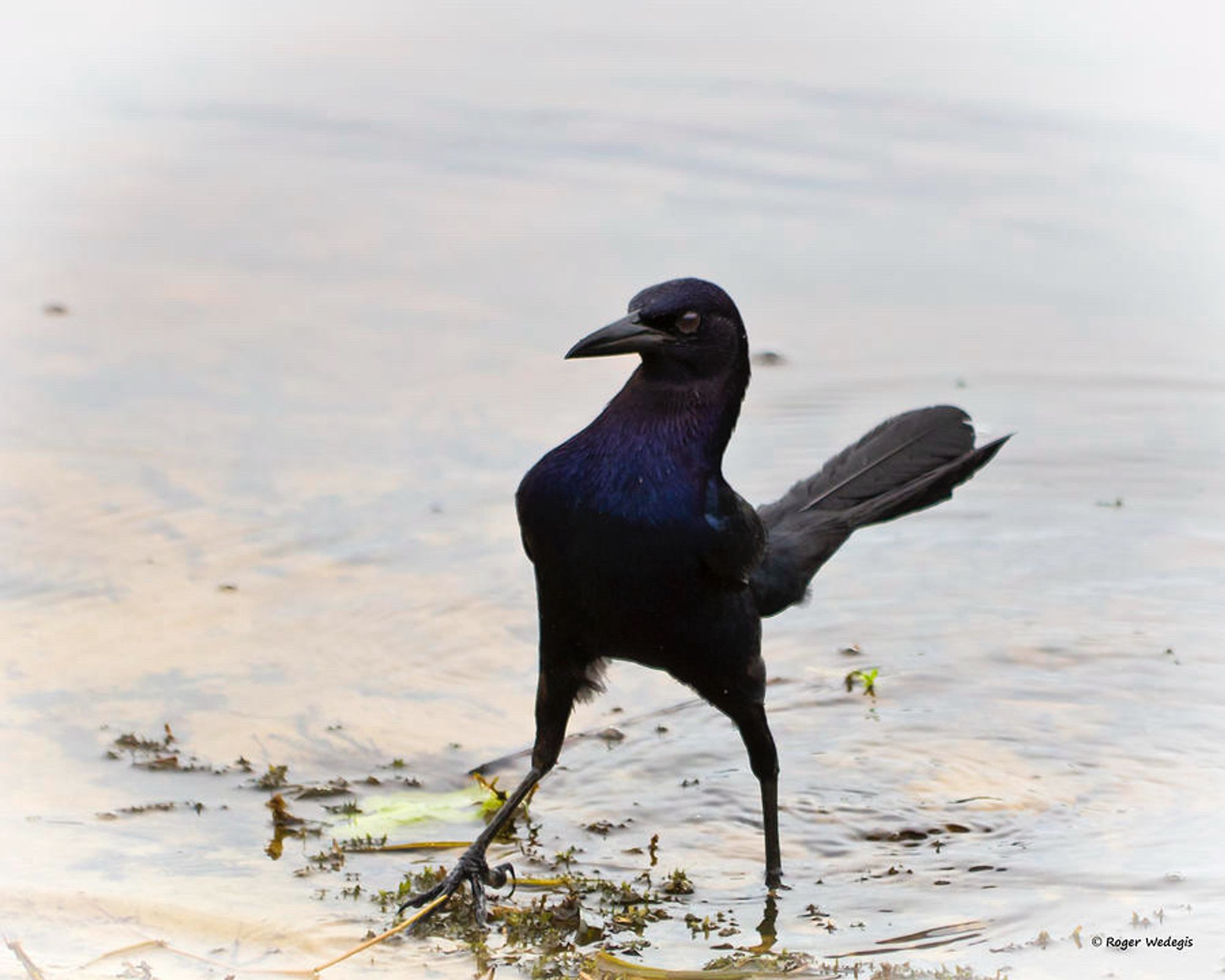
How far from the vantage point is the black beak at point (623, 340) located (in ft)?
14.0

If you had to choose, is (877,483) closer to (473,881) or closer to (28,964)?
(473,881)

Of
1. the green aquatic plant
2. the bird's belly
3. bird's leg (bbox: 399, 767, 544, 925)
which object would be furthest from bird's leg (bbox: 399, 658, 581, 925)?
the green aquatic plant

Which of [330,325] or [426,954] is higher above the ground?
[330,325]

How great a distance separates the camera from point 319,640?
19.0 ft

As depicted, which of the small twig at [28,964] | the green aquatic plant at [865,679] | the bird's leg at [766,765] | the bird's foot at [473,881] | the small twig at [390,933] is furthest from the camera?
the green aquatic plant at [865,679]

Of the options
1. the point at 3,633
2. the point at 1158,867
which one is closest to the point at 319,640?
the point at 3,633

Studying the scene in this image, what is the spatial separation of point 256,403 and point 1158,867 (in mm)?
4296

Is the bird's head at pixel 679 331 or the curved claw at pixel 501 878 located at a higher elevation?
the bird's head at pixel 679 331

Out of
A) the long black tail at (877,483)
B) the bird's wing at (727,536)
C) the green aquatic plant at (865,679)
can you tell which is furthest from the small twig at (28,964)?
the green aquatic plant at (865,679)

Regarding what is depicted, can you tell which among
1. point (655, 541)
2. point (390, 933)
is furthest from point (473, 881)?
point (655, 541)

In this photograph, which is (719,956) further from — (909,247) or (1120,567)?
(909,247)

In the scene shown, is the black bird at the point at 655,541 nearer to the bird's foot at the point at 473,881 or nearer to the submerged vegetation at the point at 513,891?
the bird's foot at the point at 473,881

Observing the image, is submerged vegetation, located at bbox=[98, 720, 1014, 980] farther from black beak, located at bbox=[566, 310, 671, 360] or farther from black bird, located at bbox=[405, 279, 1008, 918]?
black beak, located at bbox=[566, 310, 671, 360]

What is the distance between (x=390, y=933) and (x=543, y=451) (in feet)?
10.9
